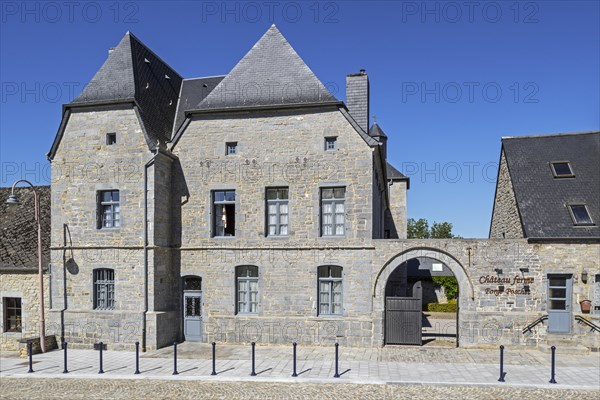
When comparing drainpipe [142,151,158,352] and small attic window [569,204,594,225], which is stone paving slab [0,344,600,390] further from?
small attic window [569,204,594,225]

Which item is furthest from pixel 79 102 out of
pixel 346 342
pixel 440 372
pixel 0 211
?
pixel 440 372

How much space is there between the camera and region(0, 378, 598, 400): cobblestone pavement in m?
9.84

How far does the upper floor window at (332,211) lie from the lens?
599 inches

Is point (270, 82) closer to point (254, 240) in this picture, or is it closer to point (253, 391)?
point (254, 240)

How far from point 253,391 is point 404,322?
6280 mm

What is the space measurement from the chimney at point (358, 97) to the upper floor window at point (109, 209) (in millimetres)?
8738

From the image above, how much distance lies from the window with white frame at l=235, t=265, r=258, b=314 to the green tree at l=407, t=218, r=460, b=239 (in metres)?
46.1

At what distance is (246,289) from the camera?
15547 millimetres

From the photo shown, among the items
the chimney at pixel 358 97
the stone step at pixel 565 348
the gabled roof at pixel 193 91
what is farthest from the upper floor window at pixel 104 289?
the stone step at pixel 565 348

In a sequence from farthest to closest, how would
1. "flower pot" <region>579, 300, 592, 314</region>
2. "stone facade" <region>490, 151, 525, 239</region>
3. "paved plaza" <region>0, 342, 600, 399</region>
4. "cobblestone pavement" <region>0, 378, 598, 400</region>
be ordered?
"stone facade" <region>490, 151, 525, 239</region>, "flower pot" <region>579, 300, 592, 314</region>, "paved plaza" <region>0, 342, 600, 399</region>, "cobblestone pavement" <region>0, 378, 598, 400</region>

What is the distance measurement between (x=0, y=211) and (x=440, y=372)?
17780 millimetres

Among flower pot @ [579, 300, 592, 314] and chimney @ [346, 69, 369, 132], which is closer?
flower pot @ [579, 300, 592, 314]

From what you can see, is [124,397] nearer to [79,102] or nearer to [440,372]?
[440,372]

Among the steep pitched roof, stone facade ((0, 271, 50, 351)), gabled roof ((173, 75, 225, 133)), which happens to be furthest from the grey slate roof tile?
stone facade ((0, 271, 50, 351))
